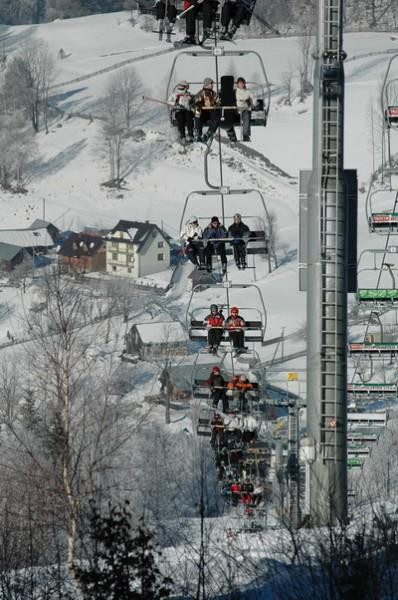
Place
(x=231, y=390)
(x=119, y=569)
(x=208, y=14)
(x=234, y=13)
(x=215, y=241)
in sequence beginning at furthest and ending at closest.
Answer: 1. (x=231, y=390)
2. (x=215, y=241)
3. (x=208, y=14)
4. (x=234, y=13)
5. (x=119, y=569)

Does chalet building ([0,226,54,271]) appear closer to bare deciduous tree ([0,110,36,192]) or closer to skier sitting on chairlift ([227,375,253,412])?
bare deciduous tree ([0,110,36,192])

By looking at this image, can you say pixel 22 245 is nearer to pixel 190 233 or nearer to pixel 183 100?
pixel 190 233

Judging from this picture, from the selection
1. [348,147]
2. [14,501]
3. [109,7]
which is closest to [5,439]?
[14,501]

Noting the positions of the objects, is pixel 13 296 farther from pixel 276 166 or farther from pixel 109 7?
pixel 109 7

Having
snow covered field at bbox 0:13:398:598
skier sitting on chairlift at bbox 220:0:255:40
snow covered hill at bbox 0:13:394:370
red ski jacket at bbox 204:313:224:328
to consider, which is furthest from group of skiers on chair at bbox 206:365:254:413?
snow covered hill at bbox 0:13:394:370

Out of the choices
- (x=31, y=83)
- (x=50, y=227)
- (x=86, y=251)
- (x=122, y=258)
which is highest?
(x=31, y=83)

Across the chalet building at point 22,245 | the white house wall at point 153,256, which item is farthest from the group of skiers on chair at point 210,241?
the white house wall at point 153,256

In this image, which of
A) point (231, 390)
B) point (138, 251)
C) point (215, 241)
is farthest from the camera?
point (138, 251)

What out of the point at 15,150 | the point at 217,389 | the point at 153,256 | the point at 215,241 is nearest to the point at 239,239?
the point at 215,241
